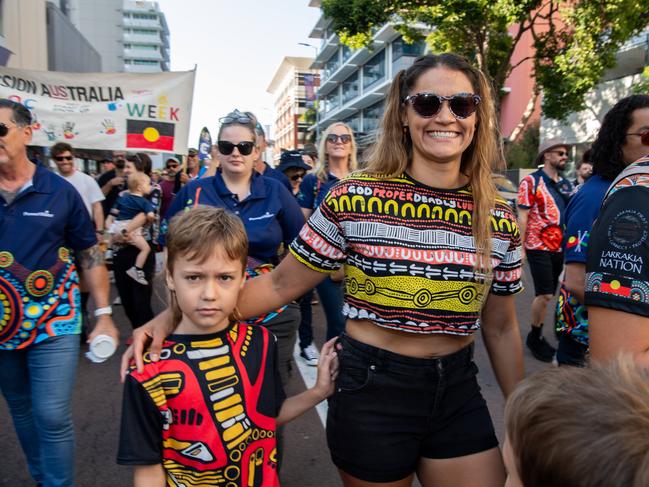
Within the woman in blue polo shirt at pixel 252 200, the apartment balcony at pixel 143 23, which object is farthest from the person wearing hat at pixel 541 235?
the apartment balcony at pixel 143 23

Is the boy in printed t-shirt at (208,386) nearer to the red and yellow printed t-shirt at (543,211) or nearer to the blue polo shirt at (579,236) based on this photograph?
the blue polo shirt at (579,236)

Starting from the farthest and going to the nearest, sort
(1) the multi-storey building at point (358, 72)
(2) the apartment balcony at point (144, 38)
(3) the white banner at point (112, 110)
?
(2) the apartment balcony at point (144, 38)
(1) the multi-storey building at point (358, 72)
(3) the white banner at point (112, 110)

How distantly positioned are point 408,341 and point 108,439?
273 centimetres

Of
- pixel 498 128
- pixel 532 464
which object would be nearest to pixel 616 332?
pixel 532 464

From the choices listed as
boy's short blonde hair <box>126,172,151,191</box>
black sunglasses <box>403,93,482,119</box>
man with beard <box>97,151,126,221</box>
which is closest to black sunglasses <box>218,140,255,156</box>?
black sunglasses <box>403,93,482,119</box>

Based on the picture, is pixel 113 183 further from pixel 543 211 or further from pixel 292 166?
pixel 543 211

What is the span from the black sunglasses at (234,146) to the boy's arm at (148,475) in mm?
1891

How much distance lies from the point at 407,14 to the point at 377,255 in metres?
14.2

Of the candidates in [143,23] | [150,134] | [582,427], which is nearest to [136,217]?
[150,134]

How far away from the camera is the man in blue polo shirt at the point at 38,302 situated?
2.54m

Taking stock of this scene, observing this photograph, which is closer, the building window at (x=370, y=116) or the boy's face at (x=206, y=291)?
the boy's face at (x=206, y=291)

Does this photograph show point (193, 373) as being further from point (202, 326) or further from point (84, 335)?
point (84, 335)

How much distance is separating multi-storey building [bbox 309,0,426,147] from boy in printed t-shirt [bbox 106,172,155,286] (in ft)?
101

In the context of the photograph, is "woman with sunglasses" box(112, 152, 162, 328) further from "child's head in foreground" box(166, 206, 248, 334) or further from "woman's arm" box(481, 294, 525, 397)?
"woman's arm" box(481, 294, 525, 397)
